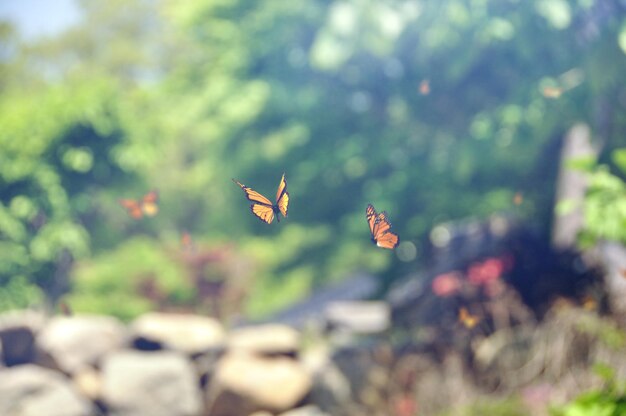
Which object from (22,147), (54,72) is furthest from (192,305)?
(54,72)

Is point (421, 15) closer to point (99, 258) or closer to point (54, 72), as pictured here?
point (99, 258)

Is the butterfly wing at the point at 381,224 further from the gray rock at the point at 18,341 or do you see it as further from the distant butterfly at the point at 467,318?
the gray rock at the point at 18,341

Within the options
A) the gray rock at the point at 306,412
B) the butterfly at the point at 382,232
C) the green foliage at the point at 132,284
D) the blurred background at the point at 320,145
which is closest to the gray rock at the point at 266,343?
the gray rock at the point at 306,412

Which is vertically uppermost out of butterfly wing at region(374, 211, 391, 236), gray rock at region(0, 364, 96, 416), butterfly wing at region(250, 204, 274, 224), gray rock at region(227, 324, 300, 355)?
gray rock at region(227, 324, 300, 355)

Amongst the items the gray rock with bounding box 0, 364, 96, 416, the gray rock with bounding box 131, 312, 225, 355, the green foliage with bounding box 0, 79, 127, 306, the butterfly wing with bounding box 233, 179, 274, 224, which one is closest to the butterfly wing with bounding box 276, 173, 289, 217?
the butterfly wing with bounding box 233, 179, 274, 224

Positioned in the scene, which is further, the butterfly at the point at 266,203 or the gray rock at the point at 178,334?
the gray rock at the point at 178,334

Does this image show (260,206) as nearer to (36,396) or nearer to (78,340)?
(36,396)

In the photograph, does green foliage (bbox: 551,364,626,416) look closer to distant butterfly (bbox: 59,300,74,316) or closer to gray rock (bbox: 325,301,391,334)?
gray rock (bbox: 325,301,391,334)
